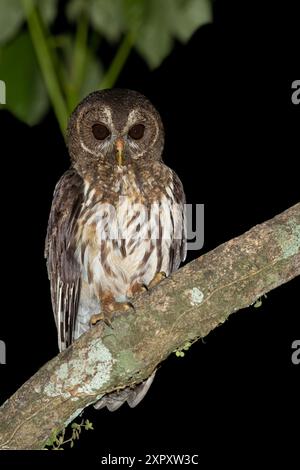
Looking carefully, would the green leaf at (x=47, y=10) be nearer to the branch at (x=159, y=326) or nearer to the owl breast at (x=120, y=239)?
the branch at (x=159, y=326)

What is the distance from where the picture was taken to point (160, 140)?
A: 2623mm

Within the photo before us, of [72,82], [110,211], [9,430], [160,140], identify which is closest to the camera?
[72,82]

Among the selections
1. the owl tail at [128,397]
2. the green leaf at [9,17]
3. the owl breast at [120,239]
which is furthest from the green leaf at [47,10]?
the owl tail at [128,397]

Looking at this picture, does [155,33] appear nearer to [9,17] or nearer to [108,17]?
[108,17]

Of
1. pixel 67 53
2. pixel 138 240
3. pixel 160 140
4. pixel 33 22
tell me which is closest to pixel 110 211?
pixel 138 240

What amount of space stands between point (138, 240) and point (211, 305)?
0.72 metres

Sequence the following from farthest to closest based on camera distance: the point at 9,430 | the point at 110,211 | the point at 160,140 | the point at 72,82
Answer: the point at 160,140
the point at 110,211
the point at 9,430
the point at 72,82

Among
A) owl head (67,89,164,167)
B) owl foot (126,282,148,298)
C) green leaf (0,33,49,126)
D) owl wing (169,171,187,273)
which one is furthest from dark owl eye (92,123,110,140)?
green leaf (0,33,49,126)

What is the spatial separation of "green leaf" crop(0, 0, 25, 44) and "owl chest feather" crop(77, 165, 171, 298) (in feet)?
3.30

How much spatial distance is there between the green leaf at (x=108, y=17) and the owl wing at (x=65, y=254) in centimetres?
104

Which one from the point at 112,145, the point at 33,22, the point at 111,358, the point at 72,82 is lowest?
the point at 111,358

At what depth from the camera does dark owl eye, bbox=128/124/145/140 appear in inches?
101

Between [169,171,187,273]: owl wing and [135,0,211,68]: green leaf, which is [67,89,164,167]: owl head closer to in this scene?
[169,171,187,273]: owl wing

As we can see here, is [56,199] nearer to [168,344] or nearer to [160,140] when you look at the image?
[160,140]
